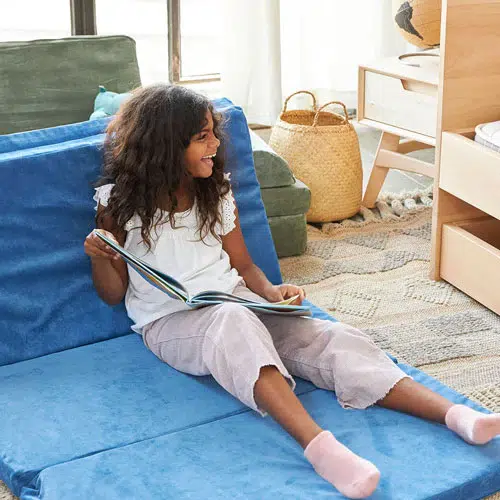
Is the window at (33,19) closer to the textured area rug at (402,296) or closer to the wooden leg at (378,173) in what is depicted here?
the wooden leg at (378,173)

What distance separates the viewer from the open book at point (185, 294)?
1.73 m

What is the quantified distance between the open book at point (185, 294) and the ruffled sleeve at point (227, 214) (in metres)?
0.20

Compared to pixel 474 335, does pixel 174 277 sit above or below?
above

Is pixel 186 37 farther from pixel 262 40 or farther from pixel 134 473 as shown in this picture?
pixel 134 473

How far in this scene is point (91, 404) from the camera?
176 centimetres

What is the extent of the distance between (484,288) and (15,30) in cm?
273

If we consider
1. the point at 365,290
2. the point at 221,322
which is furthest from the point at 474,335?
the point at 221,322

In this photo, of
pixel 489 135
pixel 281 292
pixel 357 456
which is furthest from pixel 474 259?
pixel 357 456

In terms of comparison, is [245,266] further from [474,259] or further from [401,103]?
[401,103]

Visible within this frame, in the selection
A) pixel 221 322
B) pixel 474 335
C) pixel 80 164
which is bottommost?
pixel 474 335

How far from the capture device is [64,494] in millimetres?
1504

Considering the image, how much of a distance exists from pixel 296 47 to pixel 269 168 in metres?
1.49

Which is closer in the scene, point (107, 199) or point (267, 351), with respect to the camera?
point (267, 351)

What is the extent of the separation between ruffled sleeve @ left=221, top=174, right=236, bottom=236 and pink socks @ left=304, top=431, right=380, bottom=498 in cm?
58
